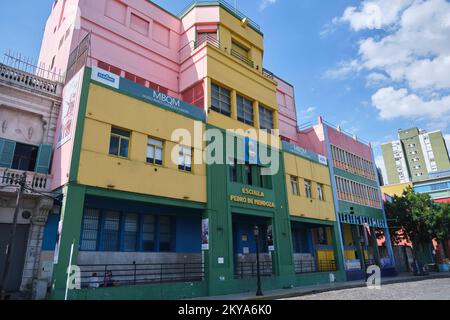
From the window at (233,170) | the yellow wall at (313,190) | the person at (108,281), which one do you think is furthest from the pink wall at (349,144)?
the person at (108,281)

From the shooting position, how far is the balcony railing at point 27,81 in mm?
16219

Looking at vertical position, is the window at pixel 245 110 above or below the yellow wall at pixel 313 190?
above

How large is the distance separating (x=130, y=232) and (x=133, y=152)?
4.88m

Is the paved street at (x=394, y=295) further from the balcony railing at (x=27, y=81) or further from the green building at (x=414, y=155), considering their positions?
the green building at (x=414, y=155)

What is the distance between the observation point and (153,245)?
1944 cm

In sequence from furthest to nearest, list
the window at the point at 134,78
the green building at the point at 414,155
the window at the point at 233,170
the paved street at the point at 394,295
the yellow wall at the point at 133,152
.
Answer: the green building at the point at 414,155 < the window at the point at 233,170 < the window at the point at 134,78 < the yellow wall at the point at 133,152 < the paved street at the point at 394,295

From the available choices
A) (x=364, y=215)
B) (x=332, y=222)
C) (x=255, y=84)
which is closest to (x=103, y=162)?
(x=255, y=84)

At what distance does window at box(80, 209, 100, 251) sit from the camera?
16.7 m

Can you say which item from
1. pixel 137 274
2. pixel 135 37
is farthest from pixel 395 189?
pixel 137 274

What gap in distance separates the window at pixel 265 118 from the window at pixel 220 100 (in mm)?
3645

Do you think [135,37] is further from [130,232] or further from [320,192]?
[320,192]

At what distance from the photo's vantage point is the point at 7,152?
15734 millimetres

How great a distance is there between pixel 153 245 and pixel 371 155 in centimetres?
3148

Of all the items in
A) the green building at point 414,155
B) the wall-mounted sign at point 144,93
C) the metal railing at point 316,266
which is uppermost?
the green building at point 414,155
